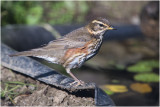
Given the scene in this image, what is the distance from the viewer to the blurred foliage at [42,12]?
816 centimetres

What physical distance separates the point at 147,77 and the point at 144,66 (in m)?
0.71

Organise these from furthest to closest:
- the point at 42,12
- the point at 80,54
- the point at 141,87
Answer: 1. the point at 42,12
2. the point at 141,87
3. the point at 80,54

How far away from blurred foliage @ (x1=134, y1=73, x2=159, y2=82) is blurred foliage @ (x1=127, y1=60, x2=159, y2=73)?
270mm

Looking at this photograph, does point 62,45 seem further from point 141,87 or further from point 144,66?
point 144,66

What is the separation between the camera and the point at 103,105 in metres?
3.60

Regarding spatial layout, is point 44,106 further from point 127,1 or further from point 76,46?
point 127,1

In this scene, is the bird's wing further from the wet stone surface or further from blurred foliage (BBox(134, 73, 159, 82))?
blurred foliage (BBox(134, 73, 159, 82))

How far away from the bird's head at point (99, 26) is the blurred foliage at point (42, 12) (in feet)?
11.9

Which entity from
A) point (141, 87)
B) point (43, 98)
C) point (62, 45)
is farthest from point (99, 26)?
point (141, 87)

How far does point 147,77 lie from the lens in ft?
21.9

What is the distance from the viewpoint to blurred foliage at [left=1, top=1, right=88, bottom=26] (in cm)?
816

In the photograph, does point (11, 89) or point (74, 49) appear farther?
point (74, 49)

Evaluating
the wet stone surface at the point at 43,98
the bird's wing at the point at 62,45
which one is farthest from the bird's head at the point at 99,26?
the wet stone surface at the point at 43,98

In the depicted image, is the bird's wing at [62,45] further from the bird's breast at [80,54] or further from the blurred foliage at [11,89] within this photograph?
the blurred foliage at [11,89]
